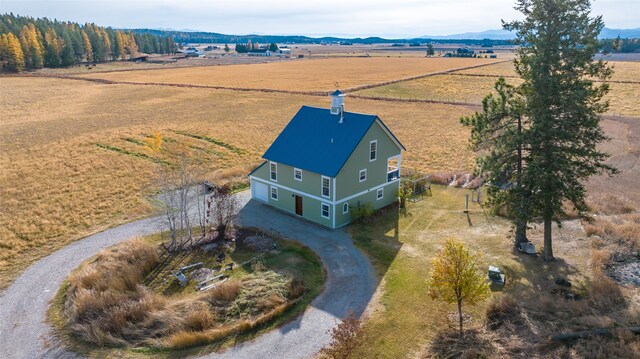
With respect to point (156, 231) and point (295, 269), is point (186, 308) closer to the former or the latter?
point (295, 269)

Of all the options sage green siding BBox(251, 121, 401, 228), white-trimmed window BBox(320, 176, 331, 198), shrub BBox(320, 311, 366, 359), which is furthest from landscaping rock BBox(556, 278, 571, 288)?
white-trimmed window BBox(320, 176, 331, 198)

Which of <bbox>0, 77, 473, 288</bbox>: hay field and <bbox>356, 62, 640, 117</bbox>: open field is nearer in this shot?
<bbox>0, 77, 473, 288</bbox>: hay field

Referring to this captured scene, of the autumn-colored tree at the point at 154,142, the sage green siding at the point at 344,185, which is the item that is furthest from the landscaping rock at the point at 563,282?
the autumn-colored tree at the point at 154,142

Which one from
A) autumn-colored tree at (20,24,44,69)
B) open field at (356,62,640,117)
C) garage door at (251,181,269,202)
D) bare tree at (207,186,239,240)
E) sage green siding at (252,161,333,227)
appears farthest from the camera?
autumn-colored tree at (20,24,44,69)

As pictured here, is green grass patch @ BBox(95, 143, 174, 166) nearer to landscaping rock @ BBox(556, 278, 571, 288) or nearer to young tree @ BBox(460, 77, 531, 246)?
young tree @ BBox(460, 77, 531, 246)

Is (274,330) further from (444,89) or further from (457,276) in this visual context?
(444,89)

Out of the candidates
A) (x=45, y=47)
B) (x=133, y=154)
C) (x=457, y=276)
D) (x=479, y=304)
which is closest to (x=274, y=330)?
(x=457, y=276)
